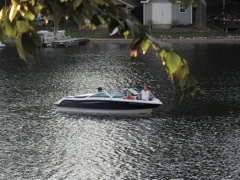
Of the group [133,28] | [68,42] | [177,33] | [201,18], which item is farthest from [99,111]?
[201,18]

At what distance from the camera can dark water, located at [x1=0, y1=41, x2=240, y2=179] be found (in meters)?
21.9

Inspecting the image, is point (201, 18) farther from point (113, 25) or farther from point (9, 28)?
point (113, 25)

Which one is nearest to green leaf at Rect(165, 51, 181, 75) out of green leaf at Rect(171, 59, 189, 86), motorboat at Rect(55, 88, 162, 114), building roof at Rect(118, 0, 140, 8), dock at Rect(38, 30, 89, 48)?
green leaf at Rect(171, 59, 189, 86)

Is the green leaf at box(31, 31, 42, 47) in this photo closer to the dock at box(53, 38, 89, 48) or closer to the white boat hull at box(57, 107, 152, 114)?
the white boat hull at box(57, 107, 152, 114)

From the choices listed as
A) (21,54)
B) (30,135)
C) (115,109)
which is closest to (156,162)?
(30,135)

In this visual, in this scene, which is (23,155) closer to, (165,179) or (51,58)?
(165,179)

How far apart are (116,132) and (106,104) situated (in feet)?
19.0

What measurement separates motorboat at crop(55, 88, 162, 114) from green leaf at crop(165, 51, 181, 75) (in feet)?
97.5

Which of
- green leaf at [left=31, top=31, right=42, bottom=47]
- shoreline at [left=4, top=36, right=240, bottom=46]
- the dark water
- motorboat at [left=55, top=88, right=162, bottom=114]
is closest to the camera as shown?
green leaf at [left=31, top=31, right=42, bottom=47]

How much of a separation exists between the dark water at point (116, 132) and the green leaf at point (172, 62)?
22.5 feet

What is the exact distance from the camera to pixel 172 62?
130 inches

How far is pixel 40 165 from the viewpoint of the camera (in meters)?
22.5

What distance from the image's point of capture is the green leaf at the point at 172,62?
328 centimetres

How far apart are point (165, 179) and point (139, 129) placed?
28.3ft
